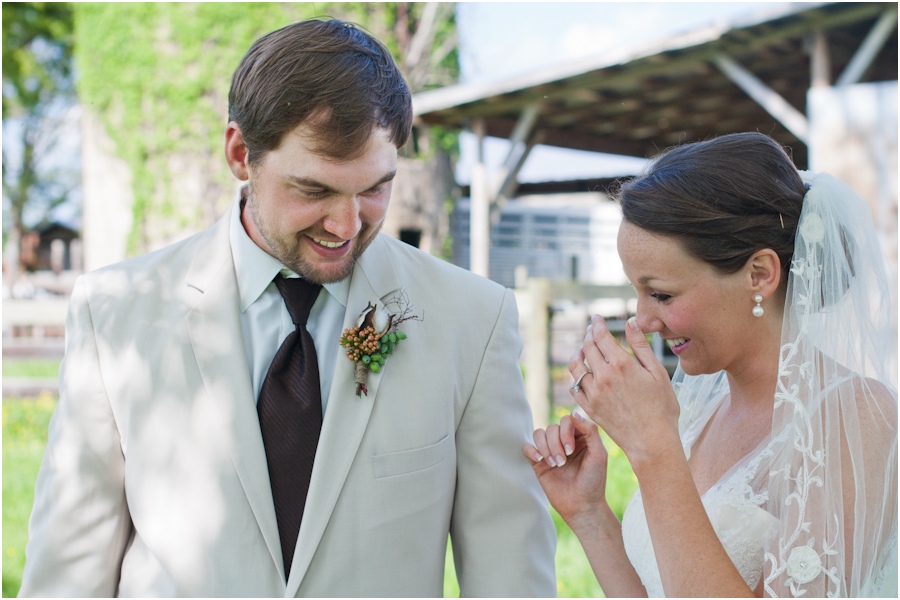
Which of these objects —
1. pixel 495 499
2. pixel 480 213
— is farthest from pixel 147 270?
pixel 480 213

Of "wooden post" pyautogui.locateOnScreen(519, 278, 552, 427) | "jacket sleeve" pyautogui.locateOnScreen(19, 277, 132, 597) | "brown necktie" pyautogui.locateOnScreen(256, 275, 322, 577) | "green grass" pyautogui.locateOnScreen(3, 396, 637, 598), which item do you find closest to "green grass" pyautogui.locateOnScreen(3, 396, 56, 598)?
"green grass" pyautogui.locateOnScreen(3, 396, 637, 598)

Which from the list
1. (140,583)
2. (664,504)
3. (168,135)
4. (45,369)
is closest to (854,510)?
(664,504)

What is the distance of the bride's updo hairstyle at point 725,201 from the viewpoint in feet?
6.88

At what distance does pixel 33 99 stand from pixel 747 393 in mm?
25809

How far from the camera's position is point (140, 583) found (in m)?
2.00

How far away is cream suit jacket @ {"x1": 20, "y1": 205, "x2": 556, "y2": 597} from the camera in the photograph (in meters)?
1.95

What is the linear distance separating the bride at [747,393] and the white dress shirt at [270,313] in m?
0.58

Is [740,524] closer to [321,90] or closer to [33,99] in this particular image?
[321,90]

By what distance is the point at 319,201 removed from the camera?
198 cm

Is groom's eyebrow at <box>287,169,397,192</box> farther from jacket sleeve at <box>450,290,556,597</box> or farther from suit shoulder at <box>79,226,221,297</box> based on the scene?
jacket sleeve at <box>450,290,556,597</box>

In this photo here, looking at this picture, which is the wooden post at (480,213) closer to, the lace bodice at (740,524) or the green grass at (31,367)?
the green grass at (31,367)

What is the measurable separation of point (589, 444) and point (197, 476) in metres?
0.99

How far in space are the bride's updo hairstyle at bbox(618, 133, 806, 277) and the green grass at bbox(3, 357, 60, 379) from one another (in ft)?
39.3

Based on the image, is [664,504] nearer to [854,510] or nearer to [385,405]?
[854,510]
